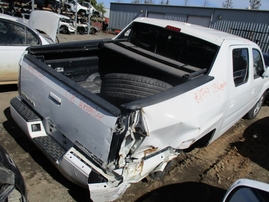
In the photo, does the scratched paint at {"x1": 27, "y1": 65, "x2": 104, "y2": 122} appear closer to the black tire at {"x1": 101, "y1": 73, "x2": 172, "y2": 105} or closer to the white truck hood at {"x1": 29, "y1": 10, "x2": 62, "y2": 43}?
the black tire at {"x1": 101, "y1": 73, "x2": 172, "y2": 105}

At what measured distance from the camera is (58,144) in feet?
8.40

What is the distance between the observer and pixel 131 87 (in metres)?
2.52

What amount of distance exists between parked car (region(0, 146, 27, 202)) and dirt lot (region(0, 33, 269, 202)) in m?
0.76

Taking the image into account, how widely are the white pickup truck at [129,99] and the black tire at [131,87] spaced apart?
0.03ft

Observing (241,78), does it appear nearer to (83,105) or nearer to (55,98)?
(83,105)

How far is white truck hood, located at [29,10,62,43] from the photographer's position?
5297 mm

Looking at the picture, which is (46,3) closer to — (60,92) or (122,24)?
(122,24)

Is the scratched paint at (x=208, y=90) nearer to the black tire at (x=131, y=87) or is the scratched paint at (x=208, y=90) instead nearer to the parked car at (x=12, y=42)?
the black tire at (x=131, y=87)

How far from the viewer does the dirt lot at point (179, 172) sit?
2721 millimetres

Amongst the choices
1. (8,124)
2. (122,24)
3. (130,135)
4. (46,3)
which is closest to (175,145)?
(130,135)

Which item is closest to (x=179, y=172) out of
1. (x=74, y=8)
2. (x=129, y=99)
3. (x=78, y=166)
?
(x=129, y=99)

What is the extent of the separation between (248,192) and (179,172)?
5.84 feet

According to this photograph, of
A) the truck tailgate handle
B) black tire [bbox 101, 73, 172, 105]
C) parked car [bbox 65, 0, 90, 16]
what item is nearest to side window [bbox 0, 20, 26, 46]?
the truck tailgate handle

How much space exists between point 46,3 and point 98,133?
1762cm
